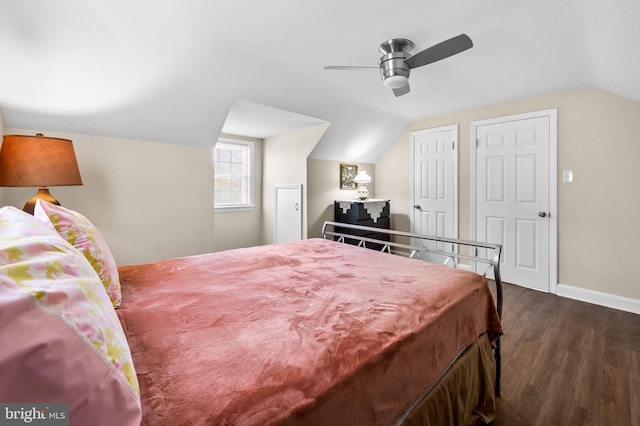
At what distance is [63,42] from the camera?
76.7 inches

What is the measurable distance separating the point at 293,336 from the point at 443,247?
381 centimetres

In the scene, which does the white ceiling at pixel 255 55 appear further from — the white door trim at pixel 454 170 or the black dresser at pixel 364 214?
the black dresser at pixel 364 214

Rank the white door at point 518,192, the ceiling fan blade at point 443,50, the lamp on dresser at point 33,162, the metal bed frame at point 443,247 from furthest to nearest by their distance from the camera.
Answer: the white door at point 518,192 → the lamp on dresser at point 33,162 → the ceiling fan blade at point 443,50 → the metal bed frame at point 443,247

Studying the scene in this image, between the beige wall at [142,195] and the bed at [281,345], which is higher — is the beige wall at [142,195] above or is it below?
above

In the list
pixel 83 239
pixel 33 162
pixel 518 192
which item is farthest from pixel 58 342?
pixel 518 192

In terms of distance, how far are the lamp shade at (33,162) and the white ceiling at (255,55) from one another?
1.84ft

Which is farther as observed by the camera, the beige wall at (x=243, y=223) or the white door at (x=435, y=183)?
the beige wall at (x=243, y=223)

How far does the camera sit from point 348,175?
188 inches

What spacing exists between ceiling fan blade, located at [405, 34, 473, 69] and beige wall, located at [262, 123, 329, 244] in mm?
1840

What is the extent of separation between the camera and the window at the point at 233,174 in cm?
463

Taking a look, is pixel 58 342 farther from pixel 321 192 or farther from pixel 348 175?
pixel 348 175

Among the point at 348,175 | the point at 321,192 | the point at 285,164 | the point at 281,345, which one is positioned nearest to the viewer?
the point at 281,345

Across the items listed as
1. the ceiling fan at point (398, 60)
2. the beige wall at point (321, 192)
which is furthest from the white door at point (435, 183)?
the ceiling fan at point (398, 60)

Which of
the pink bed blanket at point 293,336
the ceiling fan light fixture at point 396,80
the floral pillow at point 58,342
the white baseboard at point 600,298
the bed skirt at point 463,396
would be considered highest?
the ceiling fan light fixture at point 396,80
